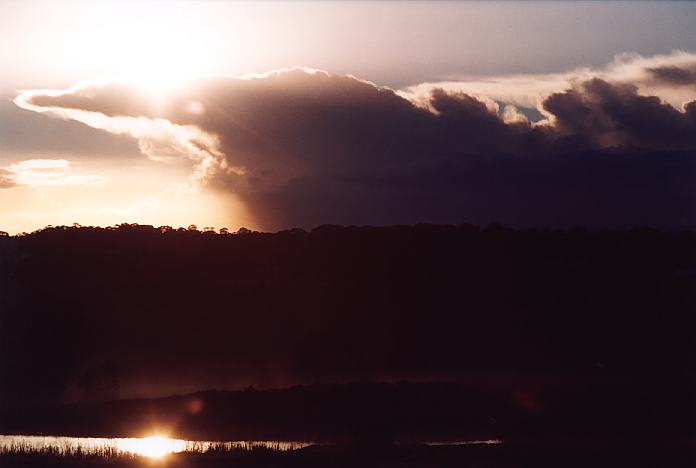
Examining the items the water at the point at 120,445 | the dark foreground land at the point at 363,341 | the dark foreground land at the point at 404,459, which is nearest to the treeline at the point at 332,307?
the dark foreground land at the point at 363,341

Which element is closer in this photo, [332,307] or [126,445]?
[126,445]

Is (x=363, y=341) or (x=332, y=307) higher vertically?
(x=332, y=307)

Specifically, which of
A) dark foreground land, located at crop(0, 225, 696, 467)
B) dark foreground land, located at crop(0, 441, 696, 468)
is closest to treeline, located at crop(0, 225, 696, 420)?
dark foreground land, located at crop(0, 225, 696, 467)

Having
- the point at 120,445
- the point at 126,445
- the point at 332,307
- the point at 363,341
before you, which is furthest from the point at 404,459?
the point at 332,307

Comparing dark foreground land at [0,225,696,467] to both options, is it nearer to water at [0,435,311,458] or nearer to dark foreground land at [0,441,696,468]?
dark foreground land at [0,441,696,468]

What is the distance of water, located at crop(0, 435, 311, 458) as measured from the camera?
84.4ft

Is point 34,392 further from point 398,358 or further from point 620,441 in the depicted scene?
point 620,441

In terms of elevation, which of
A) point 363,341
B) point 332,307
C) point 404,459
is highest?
point 332,307

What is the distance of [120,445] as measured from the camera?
27.8 m

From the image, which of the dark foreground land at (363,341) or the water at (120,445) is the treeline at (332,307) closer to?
the dark foreground land at (363,341)

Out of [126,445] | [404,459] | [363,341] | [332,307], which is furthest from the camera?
[332,307]

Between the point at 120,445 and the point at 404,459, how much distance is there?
881cm

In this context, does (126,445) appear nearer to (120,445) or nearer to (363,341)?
(120,445)

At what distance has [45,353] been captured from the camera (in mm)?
45906
